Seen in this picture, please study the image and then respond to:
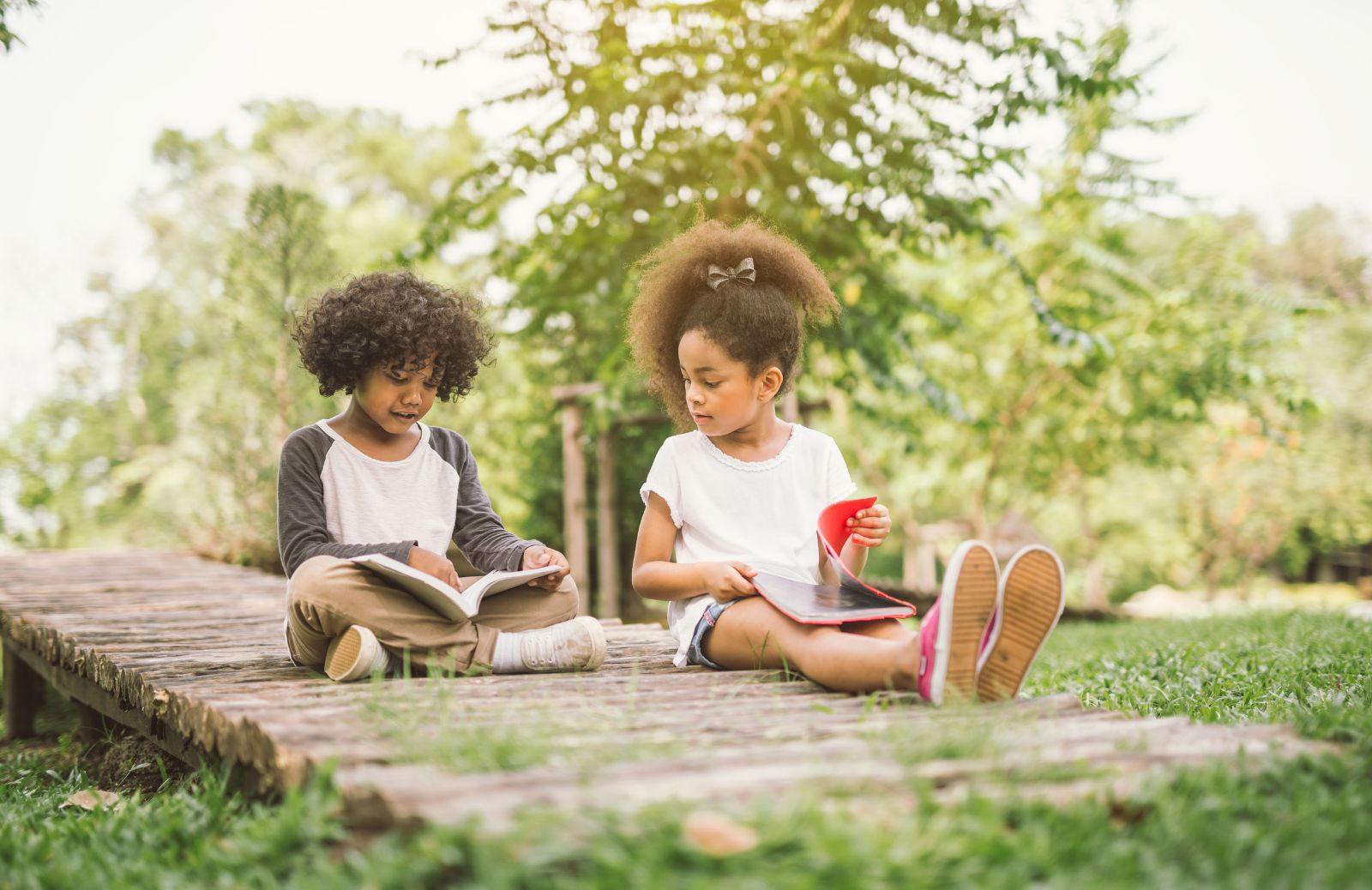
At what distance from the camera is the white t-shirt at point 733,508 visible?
3.31 metres

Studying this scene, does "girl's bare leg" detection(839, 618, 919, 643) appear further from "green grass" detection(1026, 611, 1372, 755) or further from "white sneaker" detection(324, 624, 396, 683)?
"white sneaker" detection(324, 624, 396, 683)

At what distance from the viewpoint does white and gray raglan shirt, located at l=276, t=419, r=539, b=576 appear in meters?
3.09

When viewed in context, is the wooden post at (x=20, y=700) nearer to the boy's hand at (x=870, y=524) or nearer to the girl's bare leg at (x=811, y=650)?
the girl's bare leg at (x=811, y=650)

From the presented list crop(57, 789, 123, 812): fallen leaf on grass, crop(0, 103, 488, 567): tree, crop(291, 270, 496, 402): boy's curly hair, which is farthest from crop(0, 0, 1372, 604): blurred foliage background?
crop(57, 789, 123, 812): fallen leaf on grass

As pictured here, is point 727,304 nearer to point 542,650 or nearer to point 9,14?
point 542,650

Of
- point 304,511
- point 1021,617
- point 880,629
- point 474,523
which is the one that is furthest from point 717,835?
point 474,523

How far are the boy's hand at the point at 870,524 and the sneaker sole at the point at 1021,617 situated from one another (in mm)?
716

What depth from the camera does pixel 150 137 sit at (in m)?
24.9

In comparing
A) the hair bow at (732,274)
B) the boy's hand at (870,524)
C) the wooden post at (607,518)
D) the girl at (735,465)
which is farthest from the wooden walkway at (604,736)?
the wooden post at (607,518)

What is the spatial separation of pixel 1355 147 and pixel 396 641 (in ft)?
103

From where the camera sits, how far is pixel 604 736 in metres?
2.09

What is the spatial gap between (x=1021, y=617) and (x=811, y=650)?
61cm

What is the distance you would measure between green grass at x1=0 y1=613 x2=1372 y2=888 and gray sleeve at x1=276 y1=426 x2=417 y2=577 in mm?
803

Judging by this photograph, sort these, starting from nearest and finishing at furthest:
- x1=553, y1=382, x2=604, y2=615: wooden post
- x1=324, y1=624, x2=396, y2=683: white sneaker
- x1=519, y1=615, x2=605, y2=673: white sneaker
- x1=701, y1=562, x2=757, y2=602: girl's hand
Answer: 1. x1=324, y1=624, x2=396, y2=683: white sneaker
2. x1=701, y1=562, x2=757, y2=602: girl's hand
3. x1=519, y1=615, x2=605, y2=673: white sneaker
4. x1=553, y1=382, x2=604, y2=615: wooden post
